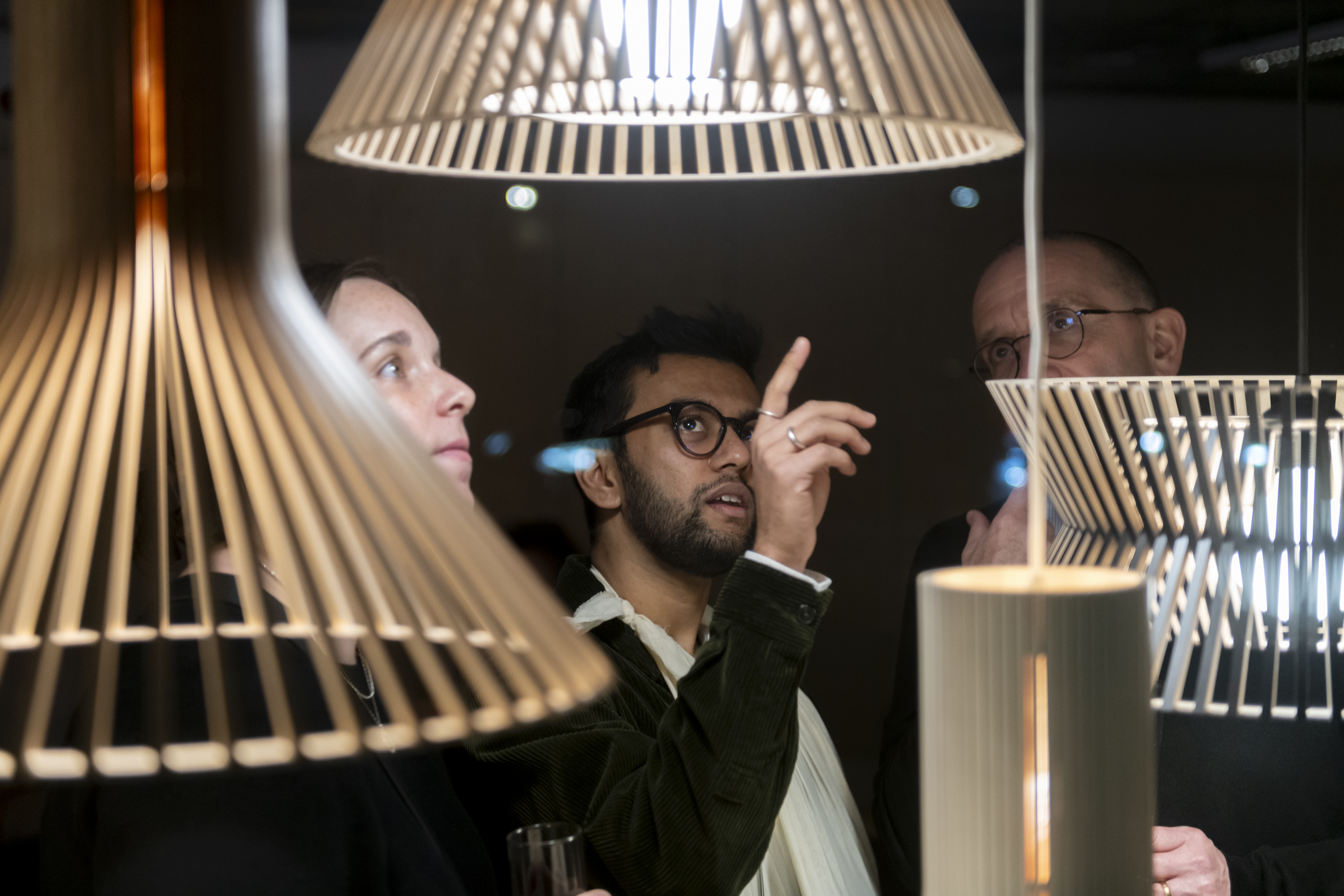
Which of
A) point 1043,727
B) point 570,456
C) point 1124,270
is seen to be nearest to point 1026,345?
point 1124,270

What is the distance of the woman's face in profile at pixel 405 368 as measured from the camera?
1738 millimetres

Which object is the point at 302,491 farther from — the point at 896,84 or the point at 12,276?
the point at 896,84

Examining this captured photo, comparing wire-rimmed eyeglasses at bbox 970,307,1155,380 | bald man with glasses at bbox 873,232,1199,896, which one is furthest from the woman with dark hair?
wire-rimmed eyeglasses at bbox 970,307,1155,380

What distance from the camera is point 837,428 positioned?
178cm

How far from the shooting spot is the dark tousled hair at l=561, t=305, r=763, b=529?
2330mm

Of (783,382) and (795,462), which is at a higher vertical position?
(783,382)

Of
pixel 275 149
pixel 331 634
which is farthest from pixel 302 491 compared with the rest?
pixel 275 149

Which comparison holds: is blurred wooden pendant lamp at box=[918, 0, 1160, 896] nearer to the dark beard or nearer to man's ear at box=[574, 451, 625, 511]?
the dark beard

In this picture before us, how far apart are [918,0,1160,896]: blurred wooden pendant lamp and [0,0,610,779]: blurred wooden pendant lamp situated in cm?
23

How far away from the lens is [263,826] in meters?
1.02

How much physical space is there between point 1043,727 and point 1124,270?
2128 mm

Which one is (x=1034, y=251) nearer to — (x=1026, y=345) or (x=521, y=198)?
(x=1026, y=345)

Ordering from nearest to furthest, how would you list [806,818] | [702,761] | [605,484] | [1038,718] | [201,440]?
[201,440] → [1038,718] → [702,761] → [806,818] → [605,484]

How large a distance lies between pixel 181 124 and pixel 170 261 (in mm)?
52
